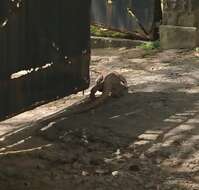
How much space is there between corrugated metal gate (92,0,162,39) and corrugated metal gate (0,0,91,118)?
5.07 metres

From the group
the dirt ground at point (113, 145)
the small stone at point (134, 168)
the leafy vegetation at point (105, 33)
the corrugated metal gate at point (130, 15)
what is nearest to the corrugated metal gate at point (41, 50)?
the dirt ground at point (113, 145)

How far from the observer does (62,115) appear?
6129 mm

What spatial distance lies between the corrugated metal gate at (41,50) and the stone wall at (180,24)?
172 inches

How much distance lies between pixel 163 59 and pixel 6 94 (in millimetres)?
5309

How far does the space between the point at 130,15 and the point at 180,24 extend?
1343 millimetres

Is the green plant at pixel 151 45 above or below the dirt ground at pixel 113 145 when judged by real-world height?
above

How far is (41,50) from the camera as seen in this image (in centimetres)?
509

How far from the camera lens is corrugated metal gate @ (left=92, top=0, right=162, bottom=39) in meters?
10.9

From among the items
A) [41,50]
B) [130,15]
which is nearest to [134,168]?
[41,50]

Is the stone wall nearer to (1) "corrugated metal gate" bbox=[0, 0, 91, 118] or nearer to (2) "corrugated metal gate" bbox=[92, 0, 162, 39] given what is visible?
(2) "corrugated metal gate" bbox=[92, 0, 162, 39]

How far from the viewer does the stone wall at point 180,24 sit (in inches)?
393

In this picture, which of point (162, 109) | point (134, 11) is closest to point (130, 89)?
point (162, 109)

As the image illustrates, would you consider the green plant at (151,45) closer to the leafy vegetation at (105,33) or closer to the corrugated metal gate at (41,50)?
the leafy vegetation at (105,33)

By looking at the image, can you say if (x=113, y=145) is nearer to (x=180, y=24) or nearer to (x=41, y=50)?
(x=41, y=50)
